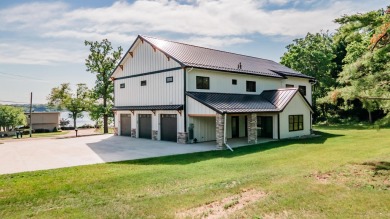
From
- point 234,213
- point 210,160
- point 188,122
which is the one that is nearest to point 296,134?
point 188,122

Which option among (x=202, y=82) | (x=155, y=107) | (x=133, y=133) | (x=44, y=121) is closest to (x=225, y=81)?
(x=202, y=82)

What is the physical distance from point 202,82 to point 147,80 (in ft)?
17.7

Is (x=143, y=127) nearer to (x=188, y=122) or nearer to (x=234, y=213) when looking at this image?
(x=188, y=122)

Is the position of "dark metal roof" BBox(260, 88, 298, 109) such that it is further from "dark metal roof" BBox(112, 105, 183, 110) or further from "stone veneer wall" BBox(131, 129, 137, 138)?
"stone veneer wall" BBox(131, 129, 137, 138)

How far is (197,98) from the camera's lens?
18.6 meters

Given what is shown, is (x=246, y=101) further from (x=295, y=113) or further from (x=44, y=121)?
(x=44, y=121)

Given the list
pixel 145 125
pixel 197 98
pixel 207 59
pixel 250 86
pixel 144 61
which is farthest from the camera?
pixel 250 86

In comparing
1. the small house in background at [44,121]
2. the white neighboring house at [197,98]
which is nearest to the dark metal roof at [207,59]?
the white neighboring house at [197,98]

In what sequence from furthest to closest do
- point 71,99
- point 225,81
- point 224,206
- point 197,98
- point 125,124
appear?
point 71,99
point 125,124
point 225,81
point 197,98
point 224,206

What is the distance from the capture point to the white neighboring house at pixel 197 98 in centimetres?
1944

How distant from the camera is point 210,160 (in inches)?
502

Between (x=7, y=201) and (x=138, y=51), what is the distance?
18.4m

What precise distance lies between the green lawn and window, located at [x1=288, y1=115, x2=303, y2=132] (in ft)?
30.9

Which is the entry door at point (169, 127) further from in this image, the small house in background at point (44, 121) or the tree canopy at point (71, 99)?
the small house in background at point (44, 121)
